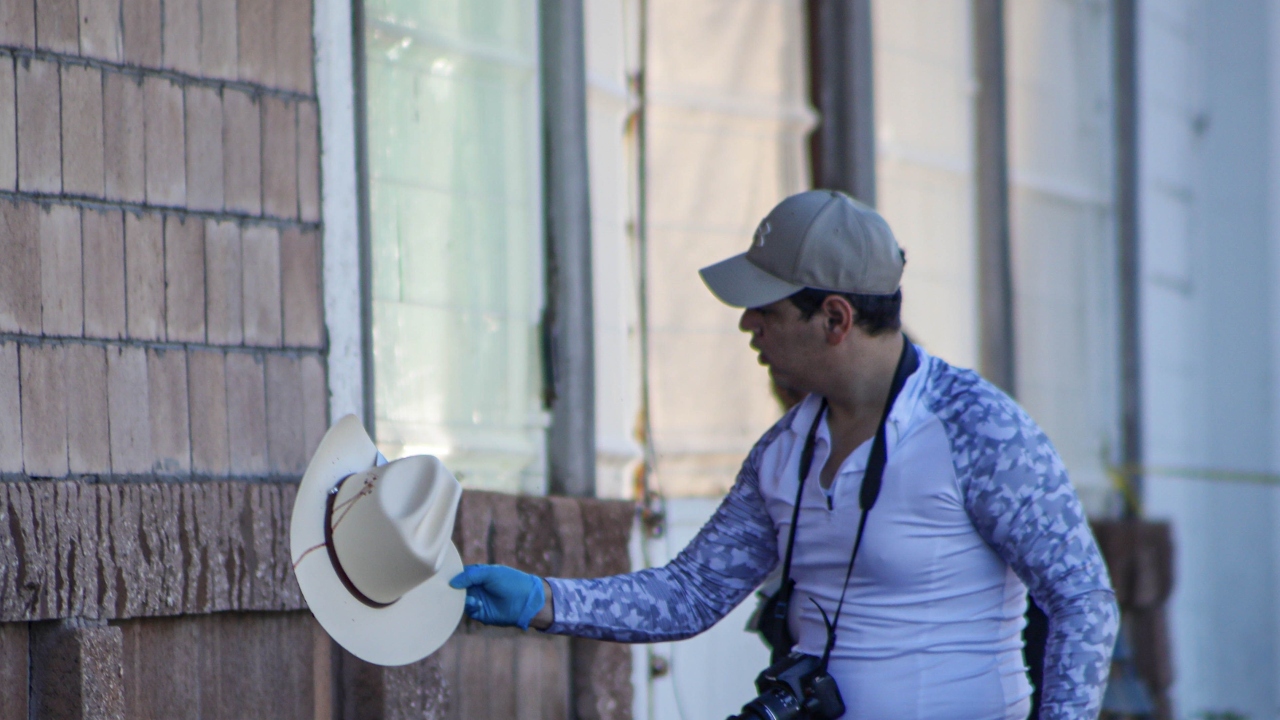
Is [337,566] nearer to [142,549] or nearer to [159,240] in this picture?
[142,549]

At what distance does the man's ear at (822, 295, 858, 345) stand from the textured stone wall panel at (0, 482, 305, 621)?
122 centimetres

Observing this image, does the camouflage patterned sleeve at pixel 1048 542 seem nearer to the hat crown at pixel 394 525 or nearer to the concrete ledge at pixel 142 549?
the hat crown at pixel 394 525

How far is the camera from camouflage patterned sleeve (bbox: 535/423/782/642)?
2795 mm

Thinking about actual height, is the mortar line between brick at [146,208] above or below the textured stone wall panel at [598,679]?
above

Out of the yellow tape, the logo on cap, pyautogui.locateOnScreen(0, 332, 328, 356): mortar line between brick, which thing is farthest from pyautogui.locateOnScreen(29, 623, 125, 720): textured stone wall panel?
the yellow tape

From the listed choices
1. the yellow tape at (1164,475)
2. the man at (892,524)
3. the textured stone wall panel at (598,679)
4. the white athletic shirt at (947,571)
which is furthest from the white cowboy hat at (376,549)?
the yellow tape at (1164,475)

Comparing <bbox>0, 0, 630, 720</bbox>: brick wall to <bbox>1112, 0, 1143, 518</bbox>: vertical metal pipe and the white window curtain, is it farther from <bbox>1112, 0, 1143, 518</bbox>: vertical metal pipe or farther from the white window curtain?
<bbox>1112, 0, 1143, 518</bbox>: vertical metal pipe

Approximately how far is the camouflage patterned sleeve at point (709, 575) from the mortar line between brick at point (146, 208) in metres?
1.07

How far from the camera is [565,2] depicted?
403 centimetres

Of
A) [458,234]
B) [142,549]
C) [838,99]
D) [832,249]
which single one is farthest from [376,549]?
[838,99]

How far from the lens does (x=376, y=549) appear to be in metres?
2.36

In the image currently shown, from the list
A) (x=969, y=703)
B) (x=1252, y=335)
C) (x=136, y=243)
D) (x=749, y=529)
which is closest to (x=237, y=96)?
(x=136, y=243)

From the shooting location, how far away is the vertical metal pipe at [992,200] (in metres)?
5.95

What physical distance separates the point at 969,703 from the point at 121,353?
5.64 feet
